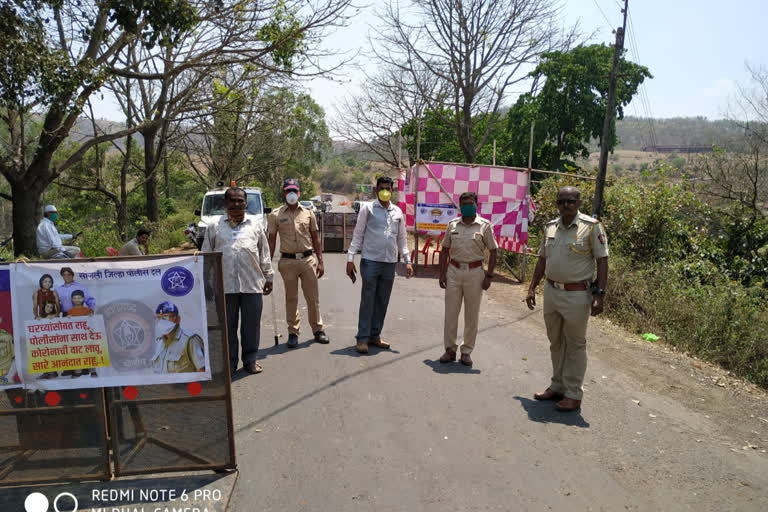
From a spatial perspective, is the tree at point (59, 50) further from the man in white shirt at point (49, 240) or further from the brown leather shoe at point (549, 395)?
the brown leather shoe at point (549, 395)

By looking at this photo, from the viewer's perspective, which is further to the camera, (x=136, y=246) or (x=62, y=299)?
(x=136, y=246)

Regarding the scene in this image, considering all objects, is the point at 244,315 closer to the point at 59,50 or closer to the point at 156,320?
the point at 156,320

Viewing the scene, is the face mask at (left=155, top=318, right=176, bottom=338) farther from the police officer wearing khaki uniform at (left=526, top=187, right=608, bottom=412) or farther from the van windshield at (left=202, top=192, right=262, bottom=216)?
the van windshield at (left=202, top=192, right=262, bottom=216)

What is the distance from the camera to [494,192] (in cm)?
1214

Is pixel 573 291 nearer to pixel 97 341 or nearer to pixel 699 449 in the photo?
pixel 699 449

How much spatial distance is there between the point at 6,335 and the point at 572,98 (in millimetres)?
29548

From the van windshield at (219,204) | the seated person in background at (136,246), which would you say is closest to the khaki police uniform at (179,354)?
the seated person in background at (136,246)

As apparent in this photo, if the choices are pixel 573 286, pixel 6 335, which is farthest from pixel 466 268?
pixel 6 335

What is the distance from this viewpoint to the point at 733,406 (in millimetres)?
5449

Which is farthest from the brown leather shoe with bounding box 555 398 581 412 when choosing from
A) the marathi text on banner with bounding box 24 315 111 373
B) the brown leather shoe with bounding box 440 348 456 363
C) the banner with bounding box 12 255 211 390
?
the marathi text on banner with bounding box 24 315 111 373

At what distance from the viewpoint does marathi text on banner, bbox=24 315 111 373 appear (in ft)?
11.1

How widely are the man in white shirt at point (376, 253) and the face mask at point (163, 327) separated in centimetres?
304

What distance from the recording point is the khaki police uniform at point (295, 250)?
6.47m

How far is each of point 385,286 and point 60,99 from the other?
7557mm
